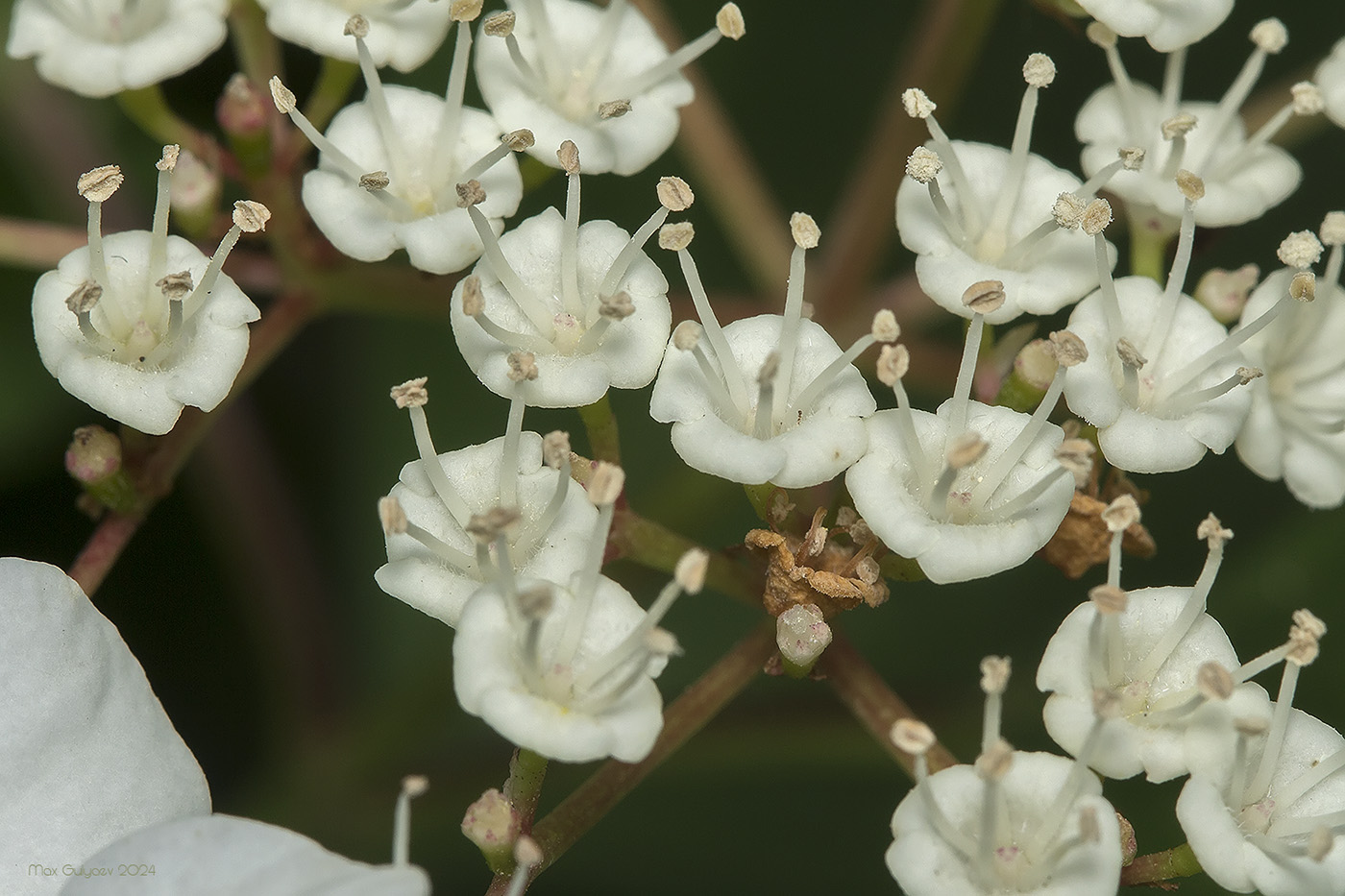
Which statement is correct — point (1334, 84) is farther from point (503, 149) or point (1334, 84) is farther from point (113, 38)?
point (113, 38)

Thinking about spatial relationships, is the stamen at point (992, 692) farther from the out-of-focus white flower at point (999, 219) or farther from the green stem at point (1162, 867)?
the out-of-focus white flower at point (999, 219)

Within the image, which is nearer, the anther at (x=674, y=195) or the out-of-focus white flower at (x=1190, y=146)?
the anther at (x=674, y=195)

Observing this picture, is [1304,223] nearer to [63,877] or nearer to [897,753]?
[897,753]

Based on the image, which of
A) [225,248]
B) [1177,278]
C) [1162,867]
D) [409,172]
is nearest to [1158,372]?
[1177,278]

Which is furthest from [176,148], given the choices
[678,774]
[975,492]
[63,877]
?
→ [678,774]

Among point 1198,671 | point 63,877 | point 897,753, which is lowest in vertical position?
point 63,877

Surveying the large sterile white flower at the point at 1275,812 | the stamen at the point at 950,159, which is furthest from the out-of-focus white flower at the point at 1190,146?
the large sterile white flower at the point at 1275,812
